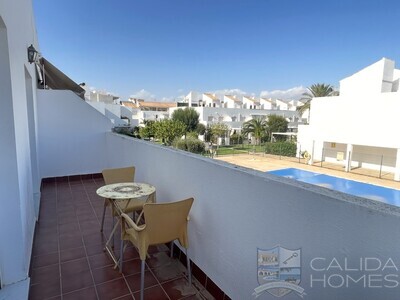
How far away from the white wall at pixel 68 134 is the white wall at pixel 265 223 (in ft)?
14.3

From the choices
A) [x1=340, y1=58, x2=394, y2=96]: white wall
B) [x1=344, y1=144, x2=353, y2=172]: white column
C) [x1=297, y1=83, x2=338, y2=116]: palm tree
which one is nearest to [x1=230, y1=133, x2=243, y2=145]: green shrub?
[x1=297, y1=83, x2=338, y2=116]: palm tree

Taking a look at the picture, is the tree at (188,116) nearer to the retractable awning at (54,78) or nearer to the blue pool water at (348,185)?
the blue pool water at (348,185)

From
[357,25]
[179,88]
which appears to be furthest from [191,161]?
[179,88]

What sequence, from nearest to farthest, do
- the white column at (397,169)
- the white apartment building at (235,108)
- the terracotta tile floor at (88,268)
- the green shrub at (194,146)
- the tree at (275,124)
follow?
the terracotta tile floor at (88,268)
the white column at (397,169)
the green shrub at (194,146)
the tree at (275,124)
the white apartment building at (235,108)

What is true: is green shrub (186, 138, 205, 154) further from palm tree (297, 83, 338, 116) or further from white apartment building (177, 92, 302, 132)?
palm tree (297, 83, 338, 116)

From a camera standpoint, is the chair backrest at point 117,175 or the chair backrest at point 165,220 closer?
the chair backrest at point 165,220

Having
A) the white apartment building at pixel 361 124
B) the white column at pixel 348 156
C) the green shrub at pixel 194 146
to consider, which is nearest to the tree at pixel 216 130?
the green shrub at pixel 194 146

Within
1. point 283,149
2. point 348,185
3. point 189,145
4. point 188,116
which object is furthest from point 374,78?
point 188,116

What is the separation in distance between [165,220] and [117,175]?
1.88 metres

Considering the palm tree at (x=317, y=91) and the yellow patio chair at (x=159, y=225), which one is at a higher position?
the palm tree at (x=317, y=91)

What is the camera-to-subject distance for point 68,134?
630cm

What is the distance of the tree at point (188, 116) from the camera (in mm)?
36188

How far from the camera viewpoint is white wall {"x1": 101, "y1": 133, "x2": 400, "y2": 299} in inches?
41.3

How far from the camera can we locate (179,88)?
2378 inches
